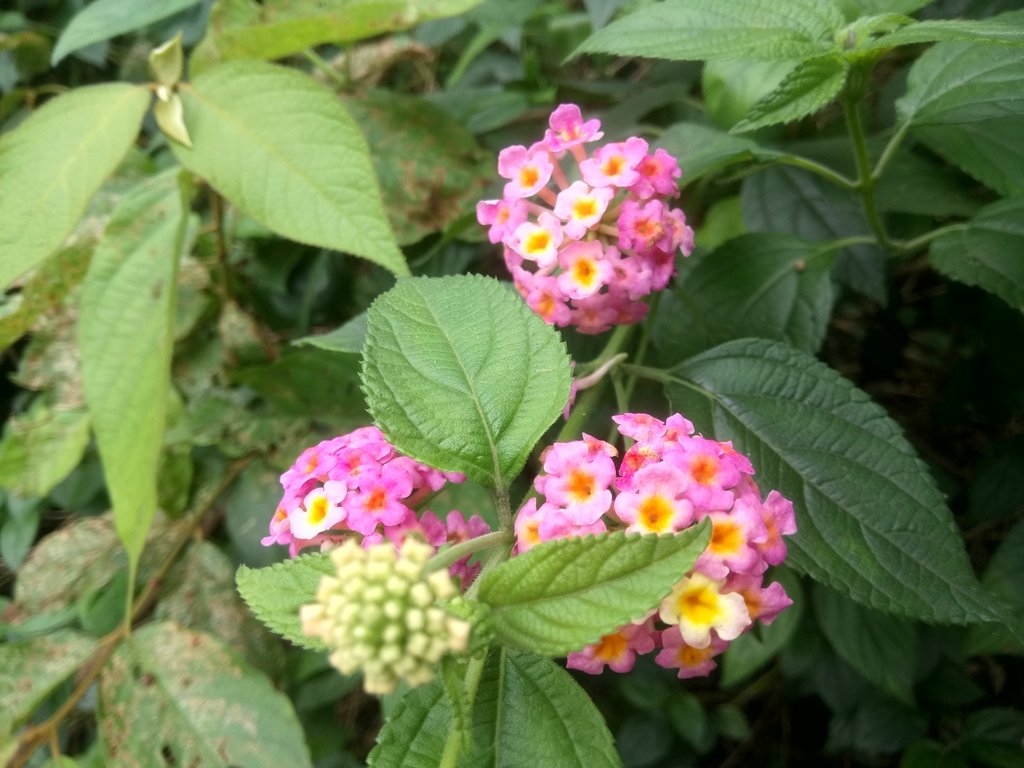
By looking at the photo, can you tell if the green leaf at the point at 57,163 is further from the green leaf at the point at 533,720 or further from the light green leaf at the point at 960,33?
the light green leaf at the point at 960,33

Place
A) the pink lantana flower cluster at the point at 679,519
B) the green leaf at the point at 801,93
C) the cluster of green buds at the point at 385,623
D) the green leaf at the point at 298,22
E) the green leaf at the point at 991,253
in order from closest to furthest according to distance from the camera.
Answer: the cluster of green buds at the point at 385,623
the pink lantana flower cluster at the point at 679,519
the green leaf at the point at 801,93
the green leaf at the point at 991,253
the green leaf at the point at 298,22

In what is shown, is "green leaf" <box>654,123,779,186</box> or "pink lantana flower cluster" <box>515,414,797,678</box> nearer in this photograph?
"pink lantana flower cluster" <box>515,414,797,678</box>

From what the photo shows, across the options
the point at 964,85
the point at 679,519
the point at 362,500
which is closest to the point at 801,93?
the point at 964,85

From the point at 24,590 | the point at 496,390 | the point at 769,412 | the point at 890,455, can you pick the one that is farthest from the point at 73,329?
the point at 890,455

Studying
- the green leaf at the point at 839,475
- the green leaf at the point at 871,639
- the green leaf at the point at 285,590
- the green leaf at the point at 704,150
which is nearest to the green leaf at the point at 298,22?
the green leaf at the point at 704,150

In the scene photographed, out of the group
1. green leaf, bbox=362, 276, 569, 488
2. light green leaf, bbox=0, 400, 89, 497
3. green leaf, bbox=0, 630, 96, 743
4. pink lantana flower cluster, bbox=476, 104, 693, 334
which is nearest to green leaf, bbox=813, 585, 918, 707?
pink lantana flower cluster, bbox=476, 104, 693, 334

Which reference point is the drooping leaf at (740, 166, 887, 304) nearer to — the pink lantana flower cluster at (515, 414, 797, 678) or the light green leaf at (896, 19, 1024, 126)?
the light green leaf at (896, 19, 1024, 126)
